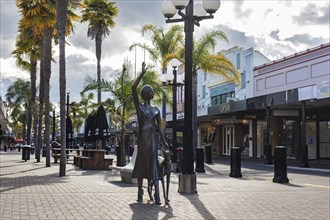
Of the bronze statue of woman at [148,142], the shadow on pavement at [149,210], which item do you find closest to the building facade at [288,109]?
the bronze statue of woman at [148,142]

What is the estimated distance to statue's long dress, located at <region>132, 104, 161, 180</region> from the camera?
27.1ft

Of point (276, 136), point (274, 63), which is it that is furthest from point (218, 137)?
point (274, 63)

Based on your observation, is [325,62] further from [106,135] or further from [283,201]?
[283,201]

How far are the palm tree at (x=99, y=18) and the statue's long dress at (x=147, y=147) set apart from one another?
22506 mm

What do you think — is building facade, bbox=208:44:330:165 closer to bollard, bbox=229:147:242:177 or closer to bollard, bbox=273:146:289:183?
bollard, bbox=229:147:242:177

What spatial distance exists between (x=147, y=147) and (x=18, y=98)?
72.1m

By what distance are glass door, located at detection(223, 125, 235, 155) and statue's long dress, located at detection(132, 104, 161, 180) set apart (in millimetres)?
27963

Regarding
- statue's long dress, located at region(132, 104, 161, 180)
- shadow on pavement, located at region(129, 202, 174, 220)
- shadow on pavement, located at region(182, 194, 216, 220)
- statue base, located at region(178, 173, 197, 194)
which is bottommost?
shadow on pavement, located at region(182, 194, 216, 220)

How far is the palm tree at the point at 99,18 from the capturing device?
30406mm

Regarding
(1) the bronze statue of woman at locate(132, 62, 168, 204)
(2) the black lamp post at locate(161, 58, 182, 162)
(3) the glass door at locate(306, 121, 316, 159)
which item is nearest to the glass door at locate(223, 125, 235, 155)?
(3) the glass door at locate(306, 121, 316, 159)

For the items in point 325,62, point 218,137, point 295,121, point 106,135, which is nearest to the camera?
point 106,135

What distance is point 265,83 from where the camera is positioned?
30406mm

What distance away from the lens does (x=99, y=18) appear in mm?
30562

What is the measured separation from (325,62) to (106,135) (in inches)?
495
